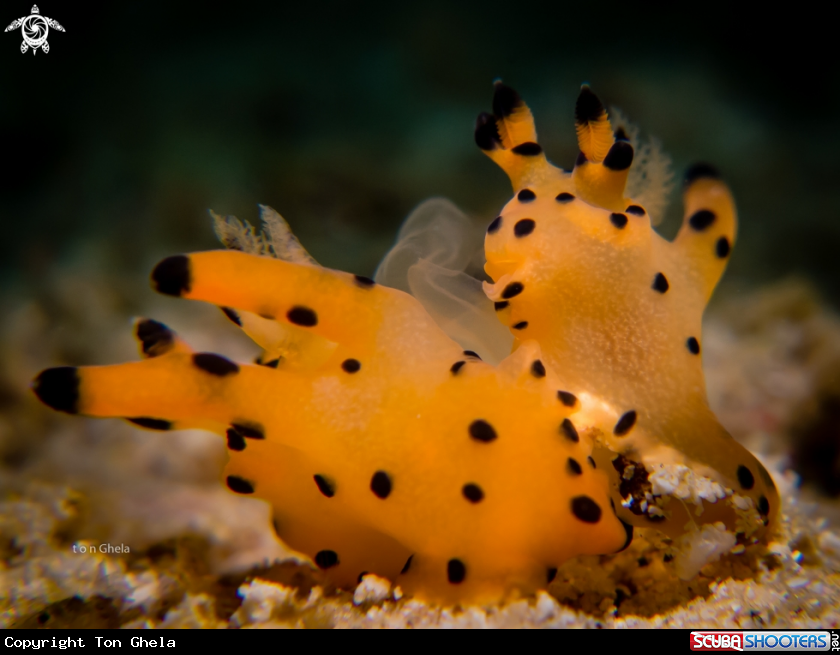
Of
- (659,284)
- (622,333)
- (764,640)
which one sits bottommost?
(764,640)

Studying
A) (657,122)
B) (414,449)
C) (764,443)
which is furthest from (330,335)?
(657,122)

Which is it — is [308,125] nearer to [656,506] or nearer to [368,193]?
[368,193]

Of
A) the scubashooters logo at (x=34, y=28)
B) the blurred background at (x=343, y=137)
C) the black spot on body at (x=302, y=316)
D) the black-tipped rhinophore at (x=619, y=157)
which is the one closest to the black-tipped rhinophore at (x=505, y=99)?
the black-tipped rhinophore at (x=619, y=157)

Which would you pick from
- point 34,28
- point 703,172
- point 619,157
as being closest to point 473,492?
point 619,157

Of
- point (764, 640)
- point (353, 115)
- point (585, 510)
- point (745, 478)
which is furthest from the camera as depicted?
point (353, 115)

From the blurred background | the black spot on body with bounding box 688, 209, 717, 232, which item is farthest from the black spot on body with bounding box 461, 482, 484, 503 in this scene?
the blurred background

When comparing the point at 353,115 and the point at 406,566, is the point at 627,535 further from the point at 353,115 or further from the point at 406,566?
the point at 353,115
